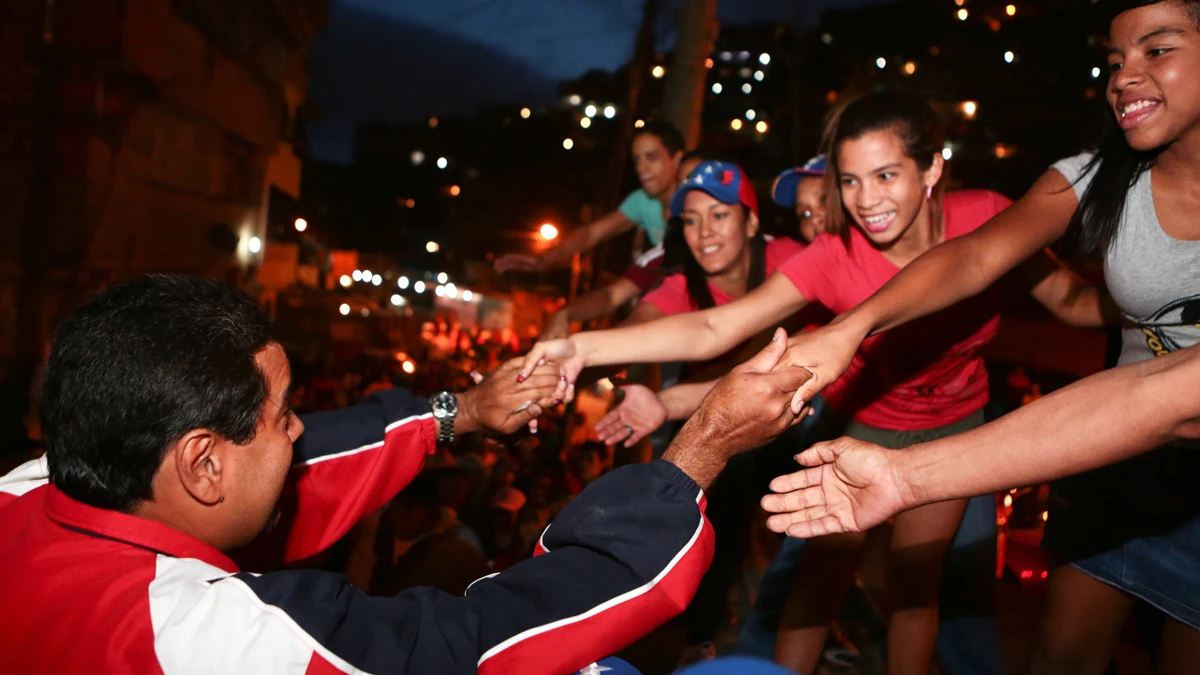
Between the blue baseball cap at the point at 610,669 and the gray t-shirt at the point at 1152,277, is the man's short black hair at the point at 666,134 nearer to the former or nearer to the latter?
the gray t-shirt at the point at 1152,277

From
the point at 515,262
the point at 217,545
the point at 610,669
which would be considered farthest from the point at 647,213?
the point at 217,545

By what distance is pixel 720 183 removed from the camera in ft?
12.3

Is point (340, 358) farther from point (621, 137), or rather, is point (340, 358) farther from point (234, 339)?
point (234, 339)

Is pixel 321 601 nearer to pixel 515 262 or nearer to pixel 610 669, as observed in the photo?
pixel 610 669

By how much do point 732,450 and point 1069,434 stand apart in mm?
750

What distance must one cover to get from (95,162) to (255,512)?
1162 cm

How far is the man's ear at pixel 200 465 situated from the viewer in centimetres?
156

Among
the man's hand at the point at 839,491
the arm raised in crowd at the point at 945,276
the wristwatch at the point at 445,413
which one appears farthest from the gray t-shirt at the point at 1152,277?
the wristwatch at the point at 445,413

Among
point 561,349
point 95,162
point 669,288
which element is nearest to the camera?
point 561,349

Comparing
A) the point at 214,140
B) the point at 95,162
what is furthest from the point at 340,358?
the point at 95,162

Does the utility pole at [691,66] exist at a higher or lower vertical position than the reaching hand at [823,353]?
higher

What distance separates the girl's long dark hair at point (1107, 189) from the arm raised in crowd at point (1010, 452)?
34.0 inches

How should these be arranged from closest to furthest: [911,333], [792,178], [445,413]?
[445,413] → [911,333] → [792,178]

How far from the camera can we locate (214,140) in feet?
54.5
